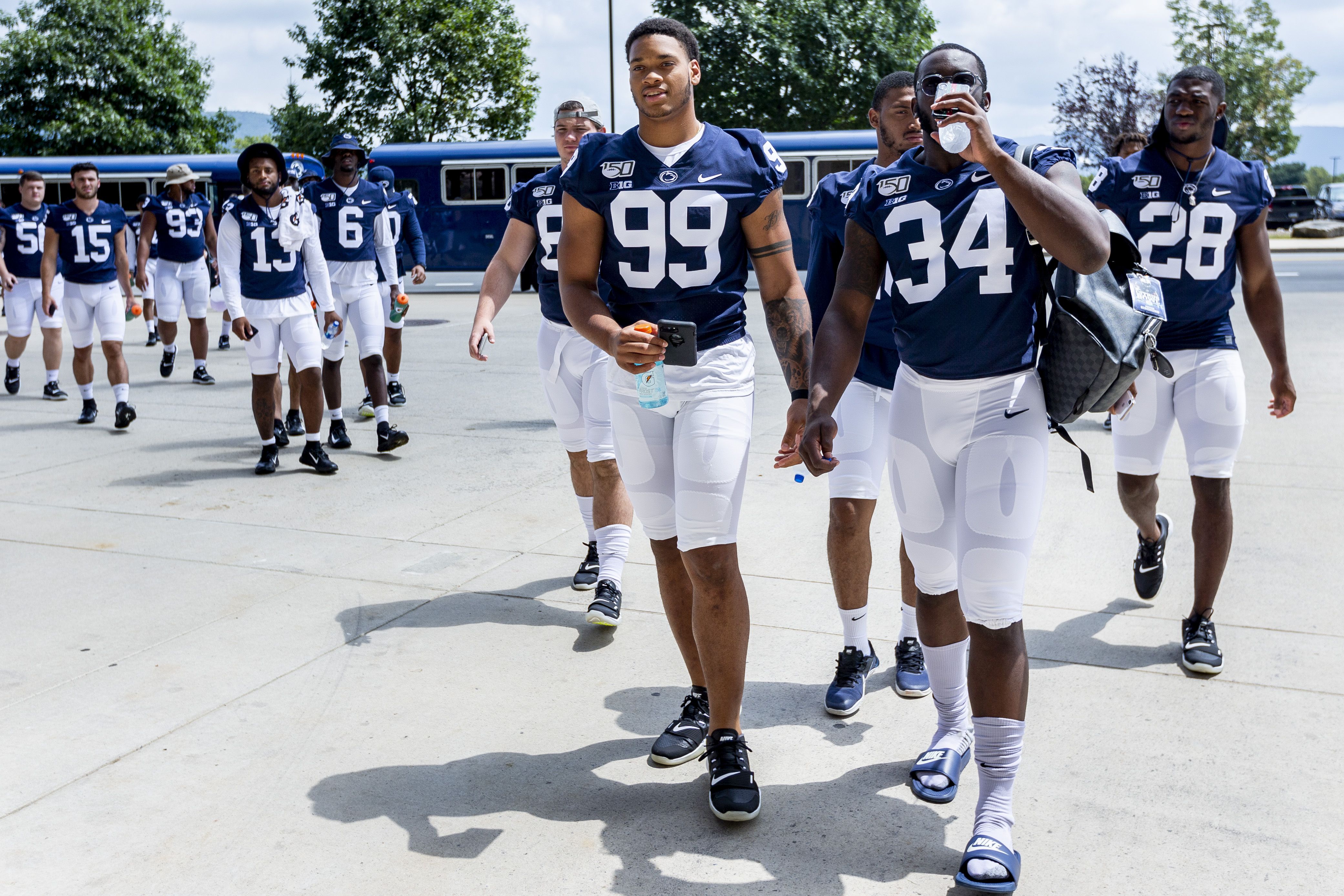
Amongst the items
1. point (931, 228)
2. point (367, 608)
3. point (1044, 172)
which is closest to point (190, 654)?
point (367, 608)

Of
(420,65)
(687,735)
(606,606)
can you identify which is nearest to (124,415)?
(606,606)

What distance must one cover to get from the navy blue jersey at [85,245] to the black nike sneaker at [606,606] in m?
6.97

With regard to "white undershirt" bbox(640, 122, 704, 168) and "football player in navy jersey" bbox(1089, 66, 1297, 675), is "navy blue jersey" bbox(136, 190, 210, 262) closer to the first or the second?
"white undershirt" bbox(640, 122, 704, 168)

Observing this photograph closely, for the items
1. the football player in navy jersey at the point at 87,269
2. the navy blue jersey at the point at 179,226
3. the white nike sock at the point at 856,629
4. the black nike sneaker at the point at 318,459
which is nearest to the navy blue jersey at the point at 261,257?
the black nike sneaker at the point at 318,459

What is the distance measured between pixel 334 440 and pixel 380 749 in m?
5.15

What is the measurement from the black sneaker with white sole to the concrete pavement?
1.8 inches

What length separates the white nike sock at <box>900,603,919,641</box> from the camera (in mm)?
4109

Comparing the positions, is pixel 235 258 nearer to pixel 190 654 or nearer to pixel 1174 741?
pixel 190 654

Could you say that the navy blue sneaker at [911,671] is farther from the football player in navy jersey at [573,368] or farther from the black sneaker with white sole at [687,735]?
the football player in navy jersey at [573,368]

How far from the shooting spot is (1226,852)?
9.68 ft

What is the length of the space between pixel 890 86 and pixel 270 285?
508cm

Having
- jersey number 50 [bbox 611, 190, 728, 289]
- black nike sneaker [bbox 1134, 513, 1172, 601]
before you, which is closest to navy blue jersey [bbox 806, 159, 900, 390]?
jersey number 50 [bbox 611, 190, 728, 289]

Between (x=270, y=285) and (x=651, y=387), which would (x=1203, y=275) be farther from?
(x=270, y=285)

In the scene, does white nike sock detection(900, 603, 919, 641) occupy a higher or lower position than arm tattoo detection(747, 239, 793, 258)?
lower
